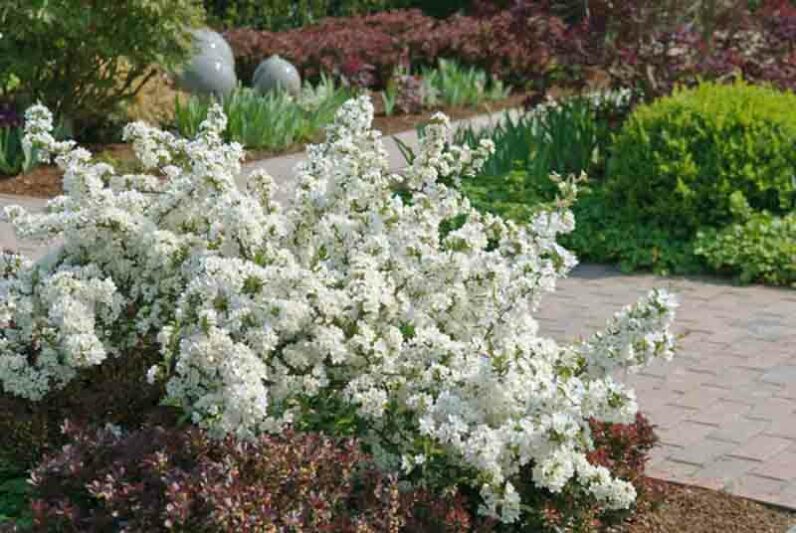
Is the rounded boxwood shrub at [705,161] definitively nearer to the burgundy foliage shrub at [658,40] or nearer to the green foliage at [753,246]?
the green foliage at [753,246]

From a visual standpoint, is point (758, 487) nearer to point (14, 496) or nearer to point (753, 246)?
point (14, 496)

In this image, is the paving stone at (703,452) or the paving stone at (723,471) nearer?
the paving stone at (723,471)

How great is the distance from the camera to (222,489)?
361cm

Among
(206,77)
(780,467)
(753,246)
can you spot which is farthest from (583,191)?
(206,77)

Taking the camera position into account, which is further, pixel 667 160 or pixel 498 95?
pixel 498 95

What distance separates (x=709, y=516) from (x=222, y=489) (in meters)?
1.68

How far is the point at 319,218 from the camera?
178 inches

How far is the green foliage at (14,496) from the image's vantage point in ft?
13.7

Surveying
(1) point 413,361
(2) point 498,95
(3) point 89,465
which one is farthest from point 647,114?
(2) point 498,95

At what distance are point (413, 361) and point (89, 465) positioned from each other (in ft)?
3.28

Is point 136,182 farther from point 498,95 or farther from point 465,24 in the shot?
point 465,24

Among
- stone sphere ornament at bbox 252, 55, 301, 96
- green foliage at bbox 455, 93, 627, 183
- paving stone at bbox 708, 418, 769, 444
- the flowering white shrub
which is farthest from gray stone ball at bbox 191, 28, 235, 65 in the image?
paving stone at bbox 708, 418, 769, 444

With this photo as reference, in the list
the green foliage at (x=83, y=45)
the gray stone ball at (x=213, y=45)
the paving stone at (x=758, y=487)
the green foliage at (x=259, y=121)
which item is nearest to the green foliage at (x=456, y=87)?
the gray stone ball at (x=213, y=45)

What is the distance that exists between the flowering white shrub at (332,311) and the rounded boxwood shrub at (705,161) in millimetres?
3372
